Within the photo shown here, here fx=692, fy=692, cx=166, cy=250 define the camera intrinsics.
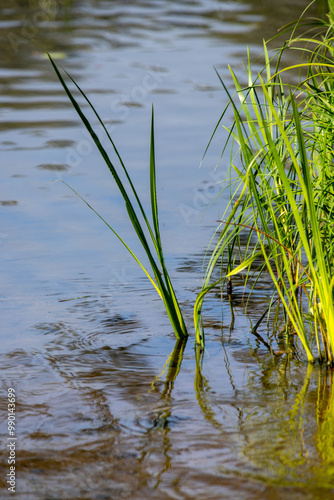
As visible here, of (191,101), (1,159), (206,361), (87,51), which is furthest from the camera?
(87,51)

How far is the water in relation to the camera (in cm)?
152

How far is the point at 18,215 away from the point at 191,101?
2468 mm

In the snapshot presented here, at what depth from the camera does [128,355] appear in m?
2.13

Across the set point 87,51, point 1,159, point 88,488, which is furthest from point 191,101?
point 88,488

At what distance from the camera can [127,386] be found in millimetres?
1938

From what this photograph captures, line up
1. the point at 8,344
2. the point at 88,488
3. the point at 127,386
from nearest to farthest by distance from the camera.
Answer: the point at 88,488, the point at 127,386, the point at 8,344

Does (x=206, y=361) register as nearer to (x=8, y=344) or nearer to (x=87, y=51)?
(x=8, y=344)

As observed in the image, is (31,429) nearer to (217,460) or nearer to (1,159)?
(217,460)

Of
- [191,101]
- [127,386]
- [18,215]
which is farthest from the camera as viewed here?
Result: [191,101]

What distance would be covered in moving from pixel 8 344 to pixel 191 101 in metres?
3.67

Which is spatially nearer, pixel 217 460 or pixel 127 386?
pixel 217 460

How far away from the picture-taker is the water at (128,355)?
4.98 feet

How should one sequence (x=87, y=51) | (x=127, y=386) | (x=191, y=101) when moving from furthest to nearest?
1. (x=87, y=51)
2. (x=191, y=101)
3. (x=127, y=386)

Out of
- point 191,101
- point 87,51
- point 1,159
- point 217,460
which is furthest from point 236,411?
point 87,51
